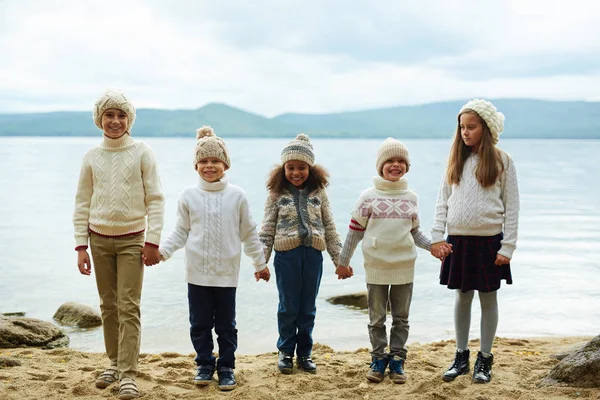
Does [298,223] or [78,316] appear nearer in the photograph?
[298,223]

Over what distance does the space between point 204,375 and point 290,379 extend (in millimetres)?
608

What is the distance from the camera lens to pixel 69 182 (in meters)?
34.3

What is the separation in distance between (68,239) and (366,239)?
12.6 meters

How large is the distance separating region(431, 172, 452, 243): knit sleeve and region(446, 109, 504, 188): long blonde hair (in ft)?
0.22

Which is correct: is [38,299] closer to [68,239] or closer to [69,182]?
[68,239]

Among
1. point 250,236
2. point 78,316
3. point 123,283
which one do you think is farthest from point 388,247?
point 78,316

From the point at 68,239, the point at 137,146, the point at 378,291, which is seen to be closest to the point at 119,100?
the point at 137,146

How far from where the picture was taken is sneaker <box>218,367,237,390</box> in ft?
15.0

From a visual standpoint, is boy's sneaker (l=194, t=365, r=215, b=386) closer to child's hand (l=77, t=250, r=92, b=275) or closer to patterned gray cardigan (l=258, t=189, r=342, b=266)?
patterned gray cardigan (l=258, t=189, r=342, b=266)

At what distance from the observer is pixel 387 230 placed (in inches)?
188

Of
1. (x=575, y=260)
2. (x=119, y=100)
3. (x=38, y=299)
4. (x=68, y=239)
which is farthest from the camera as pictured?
(x=68, y=239)

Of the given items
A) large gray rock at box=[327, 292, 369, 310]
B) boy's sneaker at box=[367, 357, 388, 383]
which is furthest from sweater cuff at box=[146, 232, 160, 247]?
large gray rock at box=[327, 292, 369, 310]

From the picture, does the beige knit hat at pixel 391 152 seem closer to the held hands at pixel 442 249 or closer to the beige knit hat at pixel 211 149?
the held hands at pixel 442 249

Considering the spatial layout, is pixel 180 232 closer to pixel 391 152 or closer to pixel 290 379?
pixel 290 379
